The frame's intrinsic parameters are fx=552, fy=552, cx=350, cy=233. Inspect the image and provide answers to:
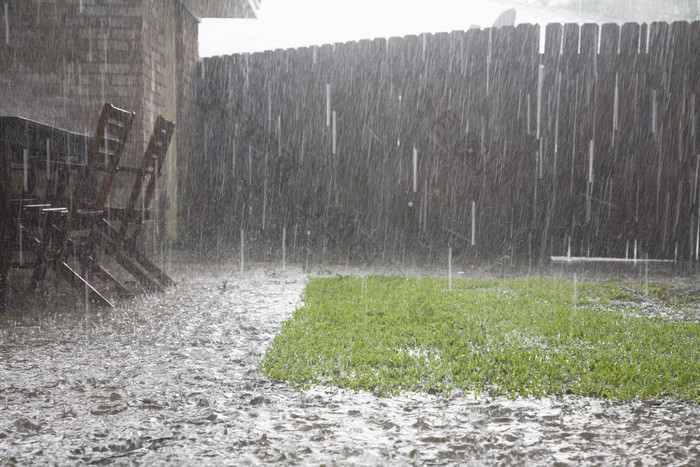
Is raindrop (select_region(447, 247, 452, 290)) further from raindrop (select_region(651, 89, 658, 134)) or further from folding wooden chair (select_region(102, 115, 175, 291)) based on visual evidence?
raindrop (select_region(651, 89, 658, 134))

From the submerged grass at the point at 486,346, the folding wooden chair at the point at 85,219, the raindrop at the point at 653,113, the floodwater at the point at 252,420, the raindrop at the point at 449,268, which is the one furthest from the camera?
the raindrop at the point at 653,113

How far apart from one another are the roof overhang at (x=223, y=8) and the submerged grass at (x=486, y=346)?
5.55 meters

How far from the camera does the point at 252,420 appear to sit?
1.80 m

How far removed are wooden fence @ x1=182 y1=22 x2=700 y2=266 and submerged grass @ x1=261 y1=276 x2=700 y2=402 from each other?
261 cm

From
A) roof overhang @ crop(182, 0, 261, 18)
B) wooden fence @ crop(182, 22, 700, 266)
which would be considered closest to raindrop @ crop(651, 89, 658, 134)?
wooden fence @ crop(182, 22, 700, 266)

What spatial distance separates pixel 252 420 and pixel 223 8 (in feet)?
25.2

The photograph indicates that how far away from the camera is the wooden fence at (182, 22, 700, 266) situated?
6.10 metres

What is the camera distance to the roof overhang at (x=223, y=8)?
7.76 m

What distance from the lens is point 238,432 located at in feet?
5.61

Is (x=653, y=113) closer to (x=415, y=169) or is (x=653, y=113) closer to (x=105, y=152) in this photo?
(x=415, y=169)

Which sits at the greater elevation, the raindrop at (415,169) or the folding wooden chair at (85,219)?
the raindrop at (415,169)

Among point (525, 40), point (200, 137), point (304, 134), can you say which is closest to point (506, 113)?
point (525, 40)

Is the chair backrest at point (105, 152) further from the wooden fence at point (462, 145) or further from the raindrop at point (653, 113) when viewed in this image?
the raindrop at point (653, 113)

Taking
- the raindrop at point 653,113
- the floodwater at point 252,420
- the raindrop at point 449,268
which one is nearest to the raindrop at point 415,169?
the raindrop at point 449,268
